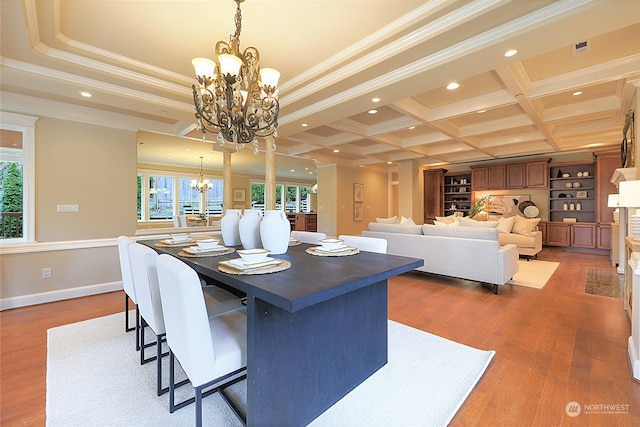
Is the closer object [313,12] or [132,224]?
[313,12]

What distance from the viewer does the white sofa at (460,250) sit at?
3584 mm

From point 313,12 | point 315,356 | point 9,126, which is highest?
point 313,12

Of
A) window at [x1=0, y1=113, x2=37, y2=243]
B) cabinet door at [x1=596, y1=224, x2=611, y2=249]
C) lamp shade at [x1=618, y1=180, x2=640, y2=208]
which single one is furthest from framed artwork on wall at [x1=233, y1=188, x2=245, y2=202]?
cabinet door at [x1=596, y1=224, x2=611, y2=249]

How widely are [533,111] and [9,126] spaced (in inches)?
275

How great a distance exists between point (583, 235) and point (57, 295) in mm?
10351

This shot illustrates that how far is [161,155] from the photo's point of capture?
297 inches

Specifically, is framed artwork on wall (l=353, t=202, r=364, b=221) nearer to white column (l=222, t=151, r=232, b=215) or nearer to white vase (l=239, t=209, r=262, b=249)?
white column (l=222, t=151, r=232, b=215)

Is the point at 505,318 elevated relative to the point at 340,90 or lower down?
lower down

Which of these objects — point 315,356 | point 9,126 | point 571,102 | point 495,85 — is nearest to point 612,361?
point 315,356

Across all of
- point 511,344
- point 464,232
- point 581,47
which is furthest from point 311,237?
point 581,47

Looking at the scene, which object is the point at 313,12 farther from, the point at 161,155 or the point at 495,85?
the point at 161,155

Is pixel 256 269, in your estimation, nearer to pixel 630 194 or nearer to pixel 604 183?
pixel 630 194

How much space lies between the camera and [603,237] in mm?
6371

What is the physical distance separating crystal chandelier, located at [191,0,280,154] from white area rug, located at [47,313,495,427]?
1.95 m
